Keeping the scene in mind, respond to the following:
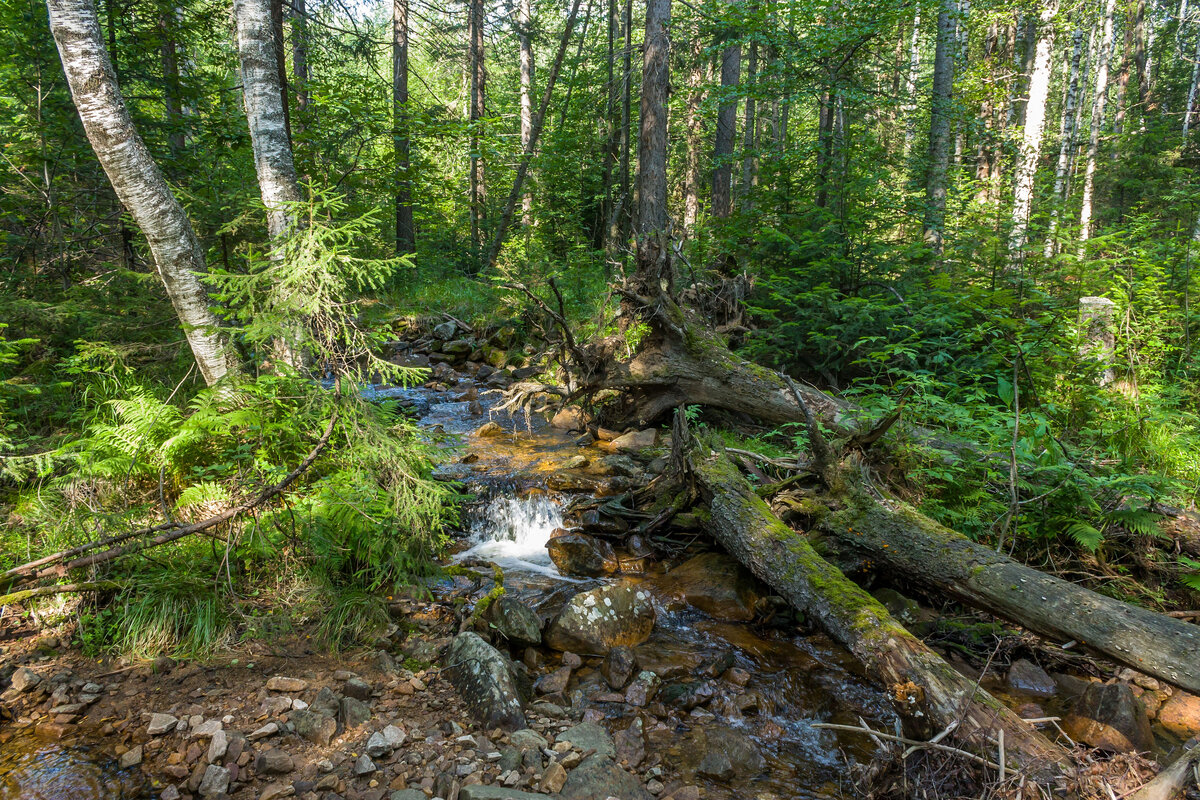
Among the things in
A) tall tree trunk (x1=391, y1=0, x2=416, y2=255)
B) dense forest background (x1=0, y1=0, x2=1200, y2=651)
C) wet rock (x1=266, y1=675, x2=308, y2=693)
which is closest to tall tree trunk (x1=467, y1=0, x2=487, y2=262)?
tall tree trunk (x1=391, y1=0, x2=416, y2=255)

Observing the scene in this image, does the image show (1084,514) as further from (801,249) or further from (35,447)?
(35,447)

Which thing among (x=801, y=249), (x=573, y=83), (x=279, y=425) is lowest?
(x=279, y=425)

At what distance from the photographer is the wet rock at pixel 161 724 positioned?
9.39ft

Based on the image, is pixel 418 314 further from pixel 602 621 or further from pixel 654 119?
pixel 602 621

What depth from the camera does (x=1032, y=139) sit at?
977cm

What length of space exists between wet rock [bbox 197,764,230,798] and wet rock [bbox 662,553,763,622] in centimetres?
349

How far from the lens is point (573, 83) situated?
54.4 ft

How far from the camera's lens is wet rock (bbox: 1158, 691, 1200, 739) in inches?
143

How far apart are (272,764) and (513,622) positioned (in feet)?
5.62

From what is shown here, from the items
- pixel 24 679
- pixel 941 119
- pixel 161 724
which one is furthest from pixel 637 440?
pixel 941 119

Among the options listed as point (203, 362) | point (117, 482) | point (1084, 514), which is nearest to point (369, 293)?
point (203, 362)

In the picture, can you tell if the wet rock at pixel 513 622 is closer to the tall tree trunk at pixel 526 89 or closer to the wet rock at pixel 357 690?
the wet rock at pixel 357 690

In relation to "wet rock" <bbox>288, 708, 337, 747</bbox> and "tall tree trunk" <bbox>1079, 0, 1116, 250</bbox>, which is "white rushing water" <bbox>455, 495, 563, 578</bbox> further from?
"tall tree trunk" <bbox>1079, 0, 1116, 250</bbox>

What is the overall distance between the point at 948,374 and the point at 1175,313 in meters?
2.62
